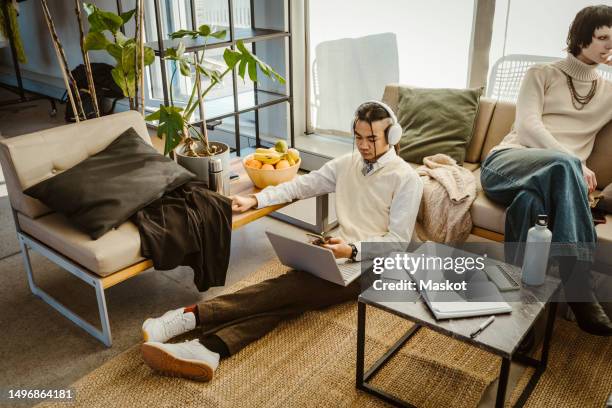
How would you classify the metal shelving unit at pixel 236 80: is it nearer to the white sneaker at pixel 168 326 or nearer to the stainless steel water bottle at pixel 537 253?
the white sneaker at pixel 168 326

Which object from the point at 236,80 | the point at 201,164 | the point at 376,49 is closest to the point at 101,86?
the point at 236,80

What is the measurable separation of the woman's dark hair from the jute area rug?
1.17 meters

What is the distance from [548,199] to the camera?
2207 millimetres

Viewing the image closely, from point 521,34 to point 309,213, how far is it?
1.51 m

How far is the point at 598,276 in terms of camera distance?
7.73 feet

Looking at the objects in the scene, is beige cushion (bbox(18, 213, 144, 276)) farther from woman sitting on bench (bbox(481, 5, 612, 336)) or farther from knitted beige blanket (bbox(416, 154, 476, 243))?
woman sitting on bench (bbox(481, 5, 612, 336))

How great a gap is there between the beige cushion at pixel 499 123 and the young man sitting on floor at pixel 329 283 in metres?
0.77

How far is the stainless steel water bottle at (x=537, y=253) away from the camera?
176cm

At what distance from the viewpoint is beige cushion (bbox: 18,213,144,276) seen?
2.08 m

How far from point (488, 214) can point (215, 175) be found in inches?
46.3

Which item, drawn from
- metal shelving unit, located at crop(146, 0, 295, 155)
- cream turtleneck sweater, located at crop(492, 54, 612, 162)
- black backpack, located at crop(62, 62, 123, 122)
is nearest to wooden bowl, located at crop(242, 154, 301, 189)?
metal shelving unit, located at crop(146, 0, 295, 155)

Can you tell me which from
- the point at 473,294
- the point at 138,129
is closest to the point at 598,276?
the point at 473,294

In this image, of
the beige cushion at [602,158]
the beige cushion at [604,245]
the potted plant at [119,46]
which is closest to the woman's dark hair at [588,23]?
the beige cushion at [602,158]

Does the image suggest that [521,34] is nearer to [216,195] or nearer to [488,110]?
[488,110]
